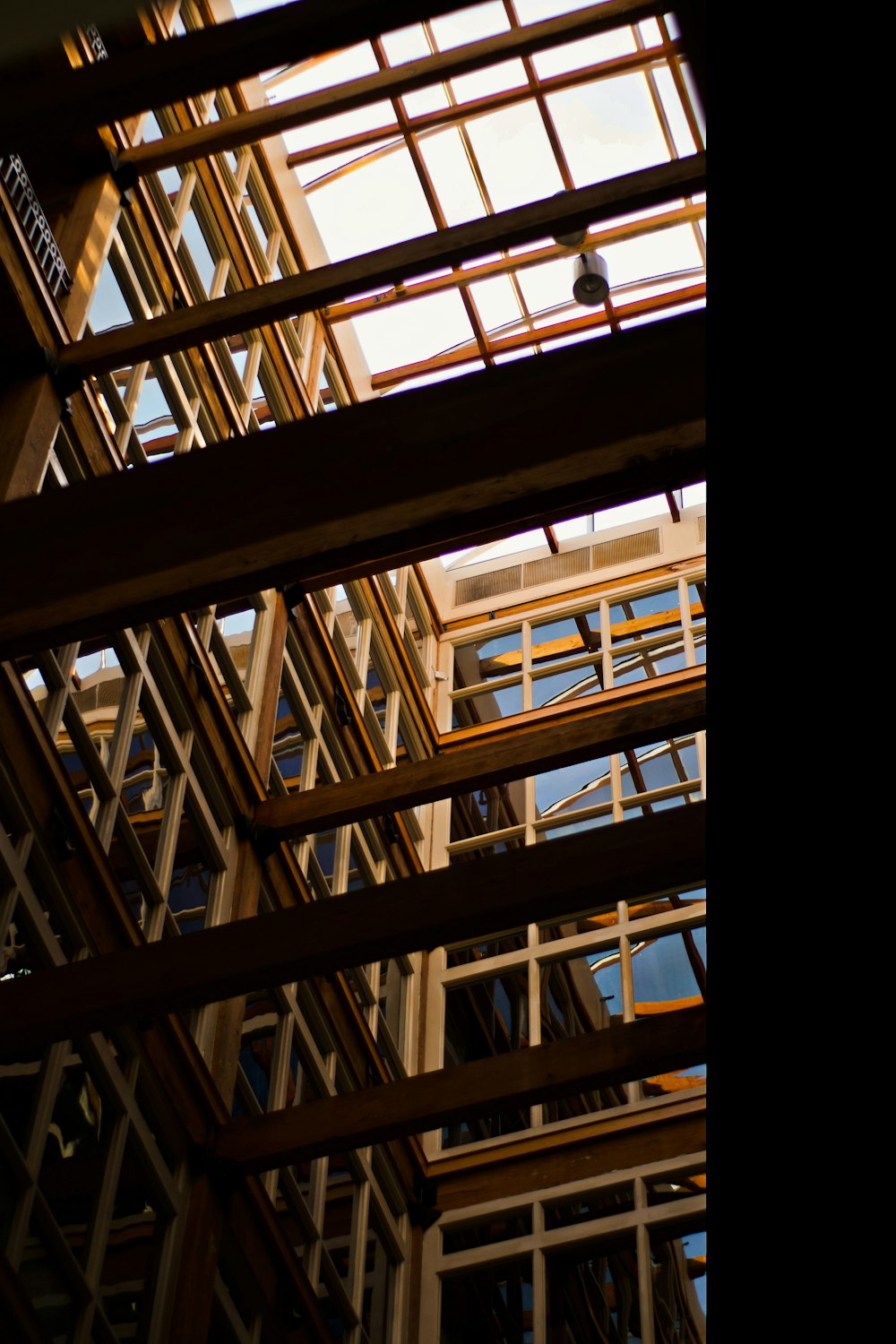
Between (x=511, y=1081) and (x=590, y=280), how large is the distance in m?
7.75

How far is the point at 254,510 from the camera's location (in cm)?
396

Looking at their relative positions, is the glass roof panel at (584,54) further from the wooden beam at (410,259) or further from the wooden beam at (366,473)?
the wooden beam at (366,473)

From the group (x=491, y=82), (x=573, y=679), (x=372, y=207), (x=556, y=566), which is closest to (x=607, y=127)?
(x=491, y=82)

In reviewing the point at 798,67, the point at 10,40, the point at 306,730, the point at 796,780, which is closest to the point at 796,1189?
the point at 796,780

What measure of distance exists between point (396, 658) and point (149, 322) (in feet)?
16.8

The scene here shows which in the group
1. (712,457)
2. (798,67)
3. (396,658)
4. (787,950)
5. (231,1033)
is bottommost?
(787,950)

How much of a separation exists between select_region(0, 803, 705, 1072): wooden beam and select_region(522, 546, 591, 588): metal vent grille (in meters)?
9.16

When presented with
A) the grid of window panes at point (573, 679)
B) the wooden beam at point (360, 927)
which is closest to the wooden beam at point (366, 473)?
the wooden beam at point (360, 927)

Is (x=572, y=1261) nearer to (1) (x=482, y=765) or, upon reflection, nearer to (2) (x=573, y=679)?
(1) (x=482, y=765)

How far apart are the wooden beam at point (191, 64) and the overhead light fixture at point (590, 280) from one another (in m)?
6.49

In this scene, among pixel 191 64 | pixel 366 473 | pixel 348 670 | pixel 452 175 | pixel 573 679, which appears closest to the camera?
pixel 366 473

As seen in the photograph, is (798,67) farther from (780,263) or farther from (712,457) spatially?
(712,457)

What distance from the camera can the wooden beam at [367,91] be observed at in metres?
9.04

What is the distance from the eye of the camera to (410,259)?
8.23 meters
